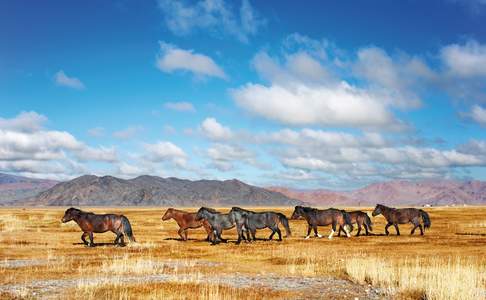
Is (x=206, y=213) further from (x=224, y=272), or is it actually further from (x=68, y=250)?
(x=224, y=272)

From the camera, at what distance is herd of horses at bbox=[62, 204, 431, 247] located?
28.0 meters

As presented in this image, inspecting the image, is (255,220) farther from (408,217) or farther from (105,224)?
(408,217)

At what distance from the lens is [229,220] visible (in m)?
30.1

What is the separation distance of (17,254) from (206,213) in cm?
1049

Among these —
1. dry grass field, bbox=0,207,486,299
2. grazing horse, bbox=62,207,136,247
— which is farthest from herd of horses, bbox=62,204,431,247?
dry grass field, bbox=0,207,486,299

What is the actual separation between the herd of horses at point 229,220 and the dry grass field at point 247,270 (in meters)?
1.03

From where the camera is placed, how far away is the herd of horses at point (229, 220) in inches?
1103

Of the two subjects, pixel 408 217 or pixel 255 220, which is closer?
pixel 255 220

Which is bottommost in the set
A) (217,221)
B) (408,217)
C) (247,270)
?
(247,270)

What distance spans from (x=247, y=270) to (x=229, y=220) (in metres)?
10.8

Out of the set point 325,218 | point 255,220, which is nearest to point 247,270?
point 255,220

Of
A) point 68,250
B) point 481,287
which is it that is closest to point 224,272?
point 481,287

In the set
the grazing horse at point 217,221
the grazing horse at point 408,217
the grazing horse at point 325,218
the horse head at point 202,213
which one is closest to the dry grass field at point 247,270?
the grazing horse at point 217,221

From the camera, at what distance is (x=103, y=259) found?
21922 millimetres
